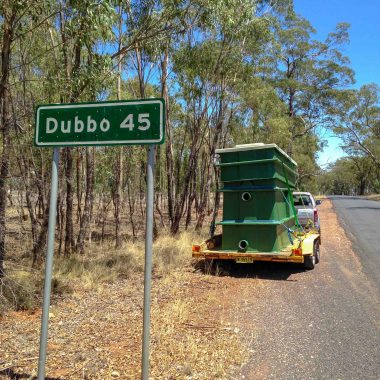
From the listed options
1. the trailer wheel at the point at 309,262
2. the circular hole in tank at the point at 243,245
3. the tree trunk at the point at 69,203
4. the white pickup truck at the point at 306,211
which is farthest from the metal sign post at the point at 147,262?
the white pickup truck at the point at 306,211

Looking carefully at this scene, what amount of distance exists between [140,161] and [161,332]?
13.1 meters

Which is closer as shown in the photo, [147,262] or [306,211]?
[147,262]

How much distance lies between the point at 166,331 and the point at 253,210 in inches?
173

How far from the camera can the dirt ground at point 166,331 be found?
433 centimetres

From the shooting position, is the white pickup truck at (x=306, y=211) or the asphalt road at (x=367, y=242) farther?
the white pickup truck at (x=306, y=211)

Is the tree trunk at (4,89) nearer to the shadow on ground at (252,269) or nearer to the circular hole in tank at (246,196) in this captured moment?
the shadow on ground at (252,269)

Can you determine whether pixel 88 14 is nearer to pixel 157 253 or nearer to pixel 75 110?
pixel 75 110

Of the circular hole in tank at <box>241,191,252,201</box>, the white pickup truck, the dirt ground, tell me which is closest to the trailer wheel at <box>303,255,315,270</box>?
the dirt ground

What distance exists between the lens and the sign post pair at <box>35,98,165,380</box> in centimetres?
311

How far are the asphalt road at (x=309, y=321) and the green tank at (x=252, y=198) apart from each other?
769 millimetres

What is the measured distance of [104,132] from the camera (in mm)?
3264

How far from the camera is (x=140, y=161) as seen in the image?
58.9 ft

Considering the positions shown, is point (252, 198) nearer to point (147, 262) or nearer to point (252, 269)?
point (252, 269)

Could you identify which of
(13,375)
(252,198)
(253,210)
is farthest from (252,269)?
(13,375)
